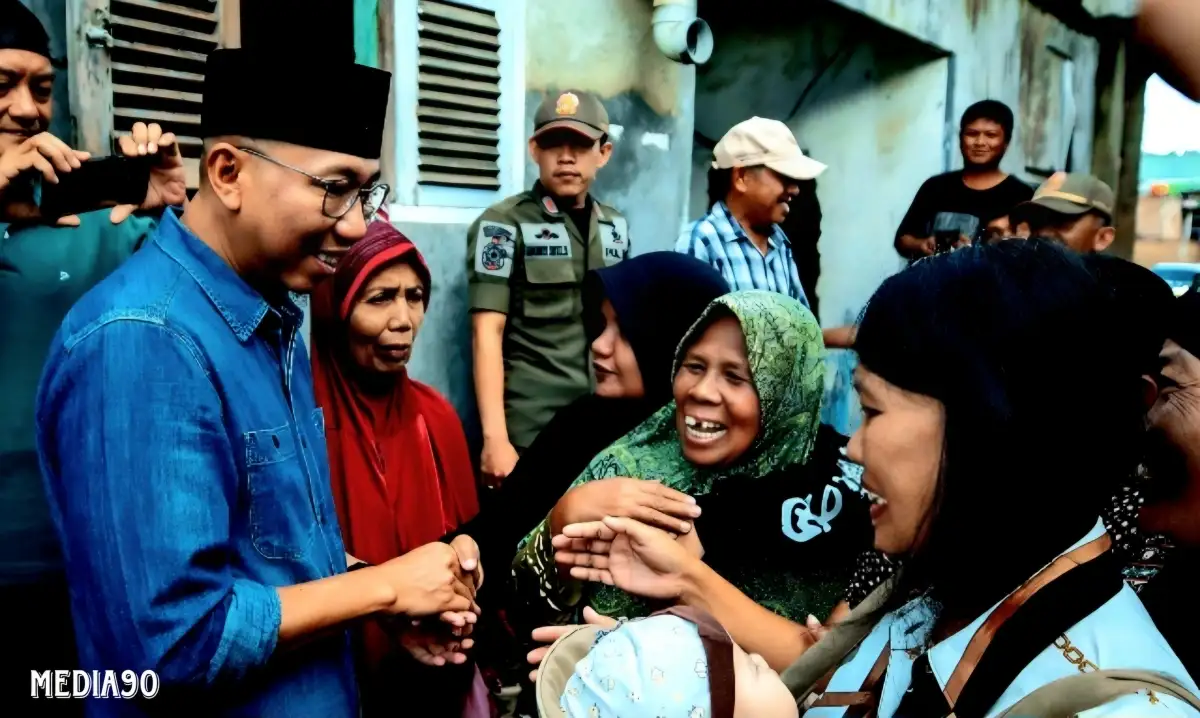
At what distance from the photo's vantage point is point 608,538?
1.93m

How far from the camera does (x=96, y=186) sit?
214 centimetres

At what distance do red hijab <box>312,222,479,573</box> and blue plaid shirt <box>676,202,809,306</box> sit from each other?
4.91 feet

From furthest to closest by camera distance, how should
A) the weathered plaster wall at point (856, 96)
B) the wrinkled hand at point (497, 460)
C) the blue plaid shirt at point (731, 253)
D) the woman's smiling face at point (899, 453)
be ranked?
the weathered plaster wall at point (856, 96)
the blue plaid shirt at point (731, 253)
the wrinkled hand at point (497, 460)
the woman's smiling face at point (899, 453)

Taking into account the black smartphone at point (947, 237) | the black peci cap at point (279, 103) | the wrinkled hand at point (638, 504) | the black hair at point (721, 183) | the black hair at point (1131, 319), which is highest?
the black hair at point (721, 183)

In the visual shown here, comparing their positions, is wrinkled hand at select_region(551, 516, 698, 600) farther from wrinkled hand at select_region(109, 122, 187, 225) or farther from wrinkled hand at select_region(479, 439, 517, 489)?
wrinkled hand at select_region(479, 439, 517, 489)

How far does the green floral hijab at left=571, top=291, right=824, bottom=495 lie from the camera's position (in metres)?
2.15

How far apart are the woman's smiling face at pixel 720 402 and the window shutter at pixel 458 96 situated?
204cm

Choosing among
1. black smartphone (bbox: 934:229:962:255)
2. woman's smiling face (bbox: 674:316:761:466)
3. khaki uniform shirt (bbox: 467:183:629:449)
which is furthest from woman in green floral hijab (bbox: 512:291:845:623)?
black smartphone (bbox: 934:229:962:255)

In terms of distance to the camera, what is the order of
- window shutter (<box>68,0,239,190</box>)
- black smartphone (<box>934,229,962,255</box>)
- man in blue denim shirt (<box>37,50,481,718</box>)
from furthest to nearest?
1. black smartphone (<box>934,229,962,255</box>)
2. window shutter (<box>68,0,239,190</box>)
3. man in blue denim shirt (<box>37,50,481,718</box>)

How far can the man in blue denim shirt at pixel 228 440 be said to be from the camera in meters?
1.35

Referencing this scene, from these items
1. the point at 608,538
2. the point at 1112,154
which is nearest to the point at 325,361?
the point at 608,538

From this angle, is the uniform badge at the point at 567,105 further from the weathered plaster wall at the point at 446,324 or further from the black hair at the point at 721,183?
the black hair at the point at 721,183

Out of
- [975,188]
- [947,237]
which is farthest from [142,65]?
[975,188]

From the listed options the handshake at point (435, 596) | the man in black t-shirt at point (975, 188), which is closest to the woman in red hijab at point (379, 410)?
the handshake at point (435, 596)
